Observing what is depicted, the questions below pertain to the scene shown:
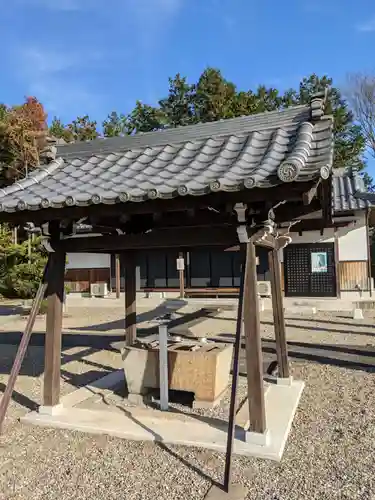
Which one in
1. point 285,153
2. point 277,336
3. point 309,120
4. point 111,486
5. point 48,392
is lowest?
point 111,486

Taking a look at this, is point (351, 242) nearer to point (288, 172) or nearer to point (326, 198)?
point (326, 198)

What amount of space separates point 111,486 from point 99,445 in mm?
731

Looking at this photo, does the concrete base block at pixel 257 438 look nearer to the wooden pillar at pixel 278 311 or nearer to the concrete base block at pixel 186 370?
the concrete base block at pixel 186 370

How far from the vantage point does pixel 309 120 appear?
14.0 feet

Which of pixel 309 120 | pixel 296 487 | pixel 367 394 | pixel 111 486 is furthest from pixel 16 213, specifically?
pixel 367 394

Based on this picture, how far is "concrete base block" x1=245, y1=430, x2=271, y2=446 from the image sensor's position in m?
3.71

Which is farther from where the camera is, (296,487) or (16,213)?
(16,213)

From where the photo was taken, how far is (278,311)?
5.41 meters

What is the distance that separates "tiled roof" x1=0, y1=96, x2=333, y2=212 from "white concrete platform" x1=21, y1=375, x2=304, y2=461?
85.9 inches

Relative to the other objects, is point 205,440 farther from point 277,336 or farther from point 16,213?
point 16,213

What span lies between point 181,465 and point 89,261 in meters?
17.1

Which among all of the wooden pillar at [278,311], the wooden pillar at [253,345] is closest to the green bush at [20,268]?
the wooden pillar at [278,311]

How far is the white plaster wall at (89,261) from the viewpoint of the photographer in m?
19.7

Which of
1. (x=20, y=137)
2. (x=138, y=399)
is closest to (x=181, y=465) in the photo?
(x=138, y=399)
